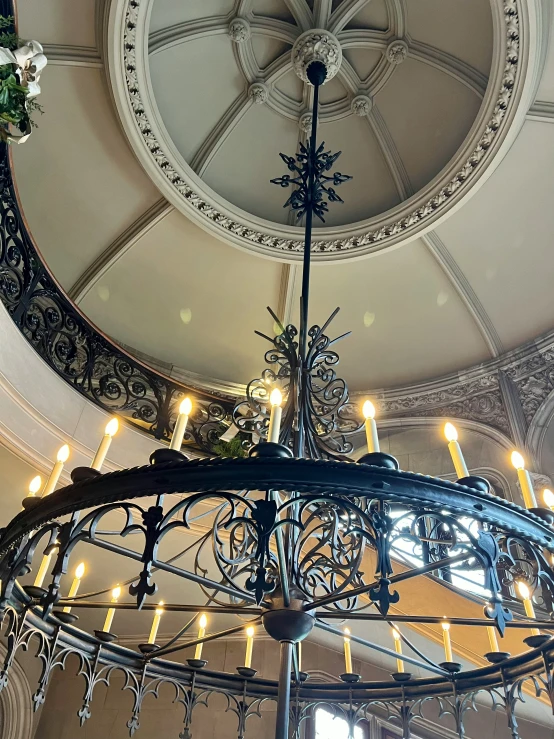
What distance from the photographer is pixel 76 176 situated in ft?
25.7

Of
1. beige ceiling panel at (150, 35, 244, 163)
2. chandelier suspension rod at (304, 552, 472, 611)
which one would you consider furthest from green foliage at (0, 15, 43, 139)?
beige ceiling panel at (150, 35, 244, 163)

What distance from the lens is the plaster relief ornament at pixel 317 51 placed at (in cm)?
732

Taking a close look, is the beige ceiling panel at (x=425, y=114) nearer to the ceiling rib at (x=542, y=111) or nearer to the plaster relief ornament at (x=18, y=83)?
the ceiling rib at (x=542, y=111)

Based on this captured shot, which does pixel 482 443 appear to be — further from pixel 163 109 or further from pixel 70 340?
pixel 163 109

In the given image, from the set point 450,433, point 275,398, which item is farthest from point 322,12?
point 450,433

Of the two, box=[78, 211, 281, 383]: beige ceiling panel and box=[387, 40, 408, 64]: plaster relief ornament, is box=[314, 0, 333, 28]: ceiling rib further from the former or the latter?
box=[78, 211, 281, 383]: beige ceiling panel

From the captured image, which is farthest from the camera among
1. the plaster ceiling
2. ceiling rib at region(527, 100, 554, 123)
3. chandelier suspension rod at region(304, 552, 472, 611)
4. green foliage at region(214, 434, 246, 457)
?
the plaster ceiling

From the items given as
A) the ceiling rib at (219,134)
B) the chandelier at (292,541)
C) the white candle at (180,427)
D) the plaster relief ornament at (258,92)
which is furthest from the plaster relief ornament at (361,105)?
the white candle at (180,427)

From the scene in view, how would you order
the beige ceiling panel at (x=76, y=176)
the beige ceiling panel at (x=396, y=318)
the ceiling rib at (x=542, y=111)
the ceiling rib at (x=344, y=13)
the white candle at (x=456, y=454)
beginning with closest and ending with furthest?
the white candle at (x=456, y=454) → the ceiling rib at (x=542, y=111) → the beige ceiling panel at (x=76, y=176) → the ceiling rib at (x=344, y=13) → the beige ceiling panel at (x=396, y=318)

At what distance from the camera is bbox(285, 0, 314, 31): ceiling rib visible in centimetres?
736

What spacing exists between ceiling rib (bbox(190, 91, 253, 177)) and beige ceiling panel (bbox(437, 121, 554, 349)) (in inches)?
121

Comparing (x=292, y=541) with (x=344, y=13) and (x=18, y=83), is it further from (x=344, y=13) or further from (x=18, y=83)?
(x=344, y=13)

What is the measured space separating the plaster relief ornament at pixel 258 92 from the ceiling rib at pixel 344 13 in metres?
1.13

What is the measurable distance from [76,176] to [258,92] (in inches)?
102
